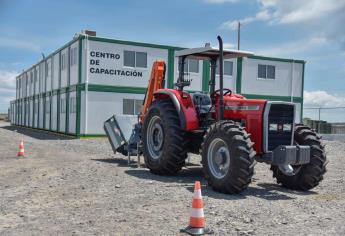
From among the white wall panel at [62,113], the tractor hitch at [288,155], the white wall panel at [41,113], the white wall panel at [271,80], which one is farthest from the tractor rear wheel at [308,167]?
the white wall panel at [41,113]

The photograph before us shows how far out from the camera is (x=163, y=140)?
11211mm

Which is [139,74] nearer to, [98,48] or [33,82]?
[98,48]

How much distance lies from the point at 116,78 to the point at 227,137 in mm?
19387

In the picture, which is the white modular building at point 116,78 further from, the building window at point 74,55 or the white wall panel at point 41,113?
the white wall panel at point 41,113

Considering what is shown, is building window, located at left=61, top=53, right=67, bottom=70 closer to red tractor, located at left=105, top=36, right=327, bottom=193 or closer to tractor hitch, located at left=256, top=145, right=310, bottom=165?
red tractor, located at left=105, top=36, right=327, bottom=193

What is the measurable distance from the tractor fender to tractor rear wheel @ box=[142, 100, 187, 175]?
20 centimetres

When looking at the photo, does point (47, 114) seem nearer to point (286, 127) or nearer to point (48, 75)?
point (48, 75)

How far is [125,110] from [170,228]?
21683 mm

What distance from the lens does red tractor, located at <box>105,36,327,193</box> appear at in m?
8.63

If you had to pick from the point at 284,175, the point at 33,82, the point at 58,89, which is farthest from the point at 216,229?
the point at 33,82

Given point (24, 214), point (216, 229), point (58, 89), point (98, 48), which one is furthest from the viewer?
point (58, 89)

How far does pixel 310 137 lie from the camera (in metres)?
9.57

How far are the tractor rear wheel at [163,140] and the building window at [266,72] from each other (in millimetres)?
22012

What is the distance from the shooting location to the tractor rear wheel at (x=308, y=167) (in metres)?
9.33
